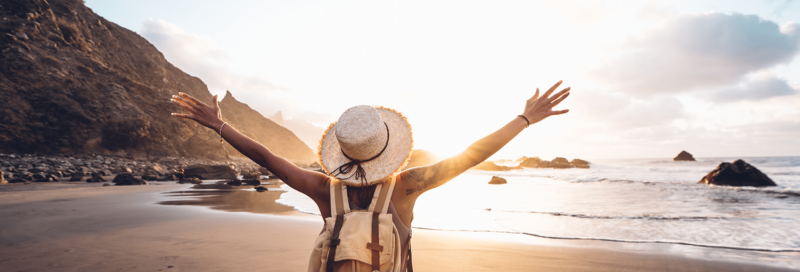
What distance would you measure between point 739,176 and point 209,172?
28.3 m

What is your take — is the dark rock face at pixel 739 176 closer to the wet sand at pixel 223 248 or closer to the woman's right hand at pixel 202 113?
the wet sand at pixel 223 248

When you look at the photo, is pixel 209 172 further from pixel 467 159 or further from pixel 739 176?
pixel 739 176

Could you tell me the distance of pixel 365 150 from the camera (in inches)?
65.4

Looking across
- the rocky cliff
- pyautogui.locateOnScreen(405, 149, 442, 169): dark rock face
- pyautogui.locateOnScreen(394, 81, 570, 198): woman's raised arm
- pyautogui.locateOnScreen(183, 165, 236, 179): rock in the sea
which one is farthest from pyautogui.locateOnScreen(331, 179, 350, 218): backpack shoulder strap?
the rocky cliff

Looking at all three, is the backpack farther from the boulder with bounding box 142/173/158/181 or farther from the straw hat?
the boulder with bounding box 142/173/158/181

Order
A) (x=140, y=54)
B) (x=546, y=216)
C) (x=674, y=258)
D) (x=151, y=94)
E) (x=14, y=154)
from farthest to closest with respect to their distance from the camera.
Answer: (x=140, y=54) < (x=151, y=94) < (x=14, y=154) < (x=546, y=216) < (x=674, y=258)

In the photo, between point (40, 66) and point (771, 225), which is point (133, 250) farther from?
point (40, 66)

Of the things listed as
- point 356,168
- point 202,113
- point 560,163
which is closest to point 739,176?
point 356,168

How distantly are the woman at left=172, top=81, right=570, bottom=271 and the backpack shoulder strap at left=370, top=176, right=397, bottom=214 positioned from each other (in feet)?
0.06

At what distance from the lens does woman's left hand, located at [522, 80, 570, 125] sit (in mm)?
1892

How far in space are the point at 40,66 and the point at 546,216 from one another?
40168 millimetres

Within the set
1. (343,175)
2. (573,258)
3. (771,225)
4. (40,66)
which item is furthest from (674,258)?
(40,66)

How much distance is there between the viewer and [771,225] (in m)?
6.87

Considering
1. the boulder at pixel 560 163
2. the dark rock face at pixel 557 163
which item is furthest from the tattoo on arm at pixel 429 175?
the boulder at pixel 560 163
